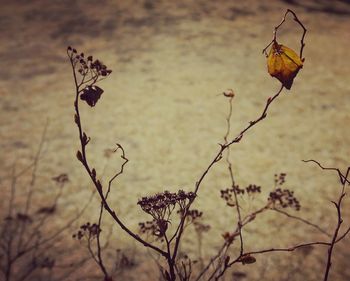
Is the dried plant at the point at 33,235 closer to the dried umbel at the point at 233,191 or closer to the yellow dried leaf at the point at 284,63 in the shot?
the dried umbel at the point at 233,191

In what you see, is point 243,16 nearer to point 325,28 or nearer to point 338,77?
point 325,28

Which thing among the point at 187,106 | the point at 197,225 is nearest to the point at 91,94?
the point at 197,225

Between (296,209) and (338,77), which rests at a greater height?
(338,77)

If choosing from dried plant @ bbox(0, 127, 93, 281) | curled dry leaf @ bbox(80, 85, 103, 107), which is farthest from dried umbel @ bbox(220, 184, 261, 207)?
curled dry leaf @ bbox(80, 85, 103, 107)

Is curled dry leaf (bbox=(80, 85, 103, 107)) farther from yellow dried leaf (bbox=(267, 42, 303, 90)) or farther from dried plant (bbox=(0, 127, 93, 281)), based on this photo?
dried plant (bbox=(0, 127, 93, 281))

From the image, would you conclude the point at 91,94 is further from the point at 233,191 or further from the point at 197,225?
the point at 233,191

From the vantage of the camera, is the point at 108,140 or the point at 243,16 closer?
the point at 108,140

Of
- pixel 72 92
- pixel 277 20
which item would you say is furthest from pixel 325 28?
pixel 72 92
